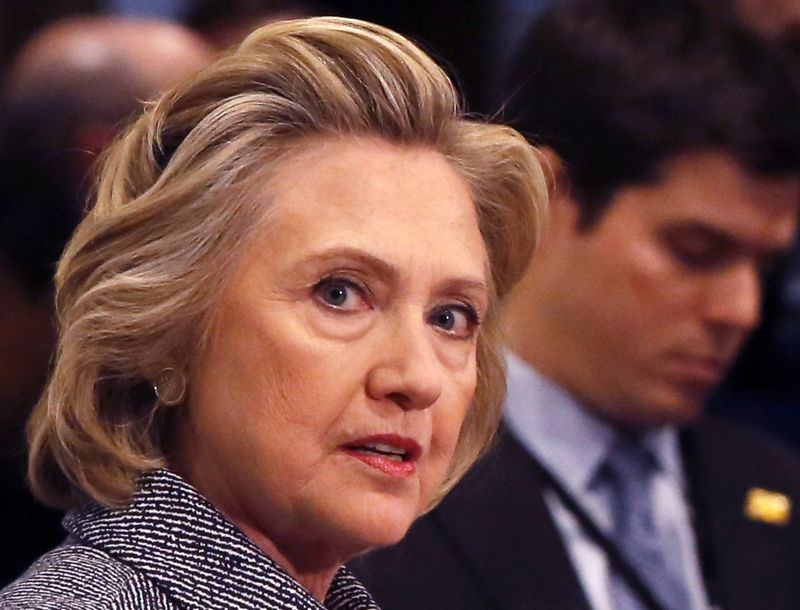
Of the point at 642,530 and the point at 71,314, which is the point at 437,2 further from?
the point at 71,314

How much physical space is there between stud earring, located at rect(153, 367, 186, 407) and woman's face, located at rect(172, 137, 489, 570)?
1cm

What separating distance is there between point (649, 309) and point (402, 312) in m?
1.06

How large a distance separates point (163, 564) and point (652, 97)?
1349 mm

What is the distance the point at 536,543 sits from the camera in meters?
2.30

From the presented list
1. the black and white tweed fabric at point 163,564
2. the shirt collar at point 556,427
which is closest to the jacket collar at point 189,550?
the black and white tweed fabric at point 163,564

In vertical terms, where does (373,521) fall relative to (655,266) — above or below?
above

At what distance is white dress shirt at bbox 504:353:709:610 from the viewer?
8.18 feet

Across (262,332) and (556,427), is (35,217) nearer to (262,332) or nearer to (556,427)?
(556,427)

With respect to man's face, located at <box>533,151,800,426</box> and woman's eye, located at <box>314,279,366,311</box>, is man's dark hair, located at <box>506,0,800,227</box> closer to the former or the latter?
man's face, located at <box>533,151,800,426</box>

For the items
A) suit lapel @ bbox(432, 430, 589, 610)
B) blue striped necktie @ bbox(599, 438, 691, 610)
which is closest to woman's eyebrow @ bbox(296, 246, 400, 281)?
suit lapel @ bbox(432, 430, 589, 610)

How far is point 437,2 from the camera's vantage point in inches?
140

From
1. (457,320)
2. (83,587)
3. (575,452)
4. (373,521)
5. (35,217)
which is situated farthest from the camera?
(575,452)

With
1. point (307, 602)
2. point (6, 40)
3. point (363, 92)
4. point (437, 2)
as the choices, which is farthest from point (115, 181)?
point (437, 2)

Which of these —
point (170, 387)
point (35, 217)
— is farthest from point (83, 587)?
point (35, 217)
